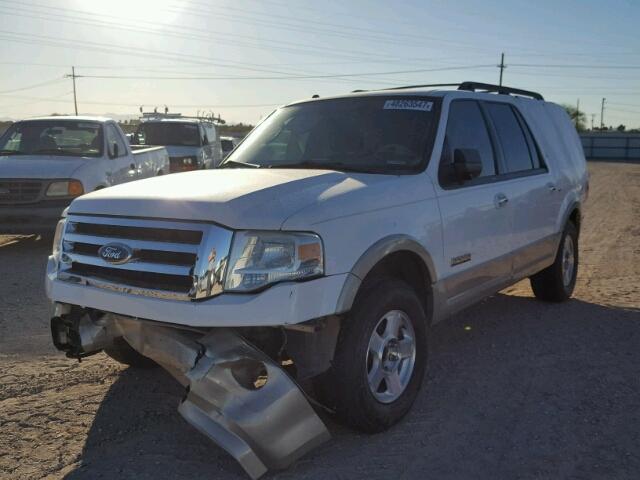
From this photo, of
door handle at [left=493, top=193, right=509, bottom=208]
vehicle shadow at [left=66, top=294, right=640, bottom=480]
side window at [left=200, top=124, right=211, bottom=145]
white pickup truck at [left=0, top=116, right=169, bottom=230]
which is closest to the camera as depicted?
vehicle shadow at [left=66, top=294, right=640, bottom=480]

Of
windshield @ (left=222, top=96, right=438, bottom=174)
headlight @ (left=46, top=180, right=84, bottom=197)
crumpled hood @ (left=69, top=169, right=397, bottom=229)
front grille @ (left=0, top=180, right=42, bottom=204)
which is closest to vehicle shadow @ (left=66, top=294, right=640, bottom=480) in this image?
crumpled hood @ (left=69, top=169, right=397, bottom=229)

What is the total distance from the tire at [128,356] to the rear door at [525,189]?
9.78ft

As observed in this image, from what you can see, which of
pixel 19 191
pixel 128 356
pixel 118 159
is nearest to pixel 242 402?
pixel 128 356

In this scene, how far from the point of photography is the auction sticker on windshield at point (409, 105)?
463cm

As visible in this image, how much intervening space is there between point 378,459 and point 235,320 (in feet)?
3.55

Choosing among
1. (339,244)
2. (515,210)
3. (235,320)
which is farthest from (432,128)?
(235,320)

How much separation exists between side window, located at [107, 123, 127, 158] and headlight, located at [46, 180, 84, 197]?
107 centimetres

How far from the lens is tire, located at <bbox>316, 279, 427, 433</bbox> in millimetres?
3375

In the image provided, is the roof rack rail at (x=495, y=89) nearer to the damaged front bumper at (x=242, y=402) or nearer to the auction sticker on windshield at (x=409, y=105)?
the auction sticker on windshield at (x=409, y=105)

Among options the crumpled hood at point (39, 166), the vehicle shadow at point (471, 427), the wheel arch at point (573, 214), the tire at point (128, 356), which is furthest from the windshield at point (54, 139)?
the wheel arch at point (573, 214)

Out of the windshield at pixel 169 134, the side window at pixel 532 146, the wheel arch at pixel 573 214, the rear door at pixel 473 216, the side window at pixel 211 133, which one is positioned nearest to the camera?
the rear door at pixel 473 216

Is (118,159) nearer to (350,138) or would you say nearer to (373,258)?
(350,138)

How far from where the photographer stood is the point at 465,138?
482cm

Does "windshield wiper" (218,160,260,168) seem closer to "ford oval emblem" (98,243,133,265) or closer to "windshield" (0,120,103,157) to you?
"ford oval emblem" (98,243,133,265)
